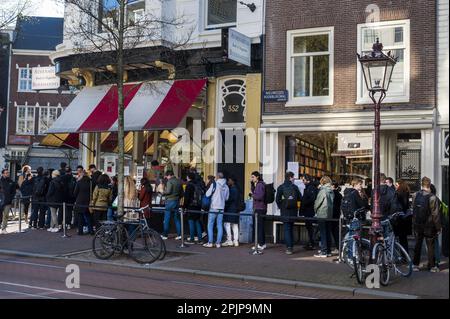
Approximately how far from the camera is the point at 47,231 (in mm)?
17188

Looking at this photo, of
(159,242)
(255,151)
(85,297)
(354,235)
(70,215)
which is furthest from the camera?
(70,215)

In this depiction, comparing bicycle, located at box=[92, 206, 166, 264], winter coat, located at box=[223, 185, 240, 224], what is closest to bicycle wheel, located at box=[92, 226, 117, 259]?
bicycle, located at box=[92, 206, 166, 264]

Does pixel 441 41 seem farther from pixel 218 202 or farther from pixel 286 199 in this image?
pixel 218 202

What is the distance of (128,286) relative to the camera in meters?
9.55

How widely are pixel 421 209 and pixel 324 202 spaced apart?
2476 mm

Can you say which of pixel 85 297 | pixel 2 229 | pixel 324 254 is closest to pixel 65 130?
pixel 2 229

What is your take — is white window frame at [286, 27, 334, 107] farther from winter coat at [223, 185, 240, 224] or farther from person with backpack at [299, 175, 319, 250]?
winter coat at [223, 185, 240, 224]

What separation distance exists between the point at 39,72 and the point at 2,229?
6989 mm

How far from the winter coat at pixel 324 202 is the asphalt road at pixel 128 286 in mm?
3208

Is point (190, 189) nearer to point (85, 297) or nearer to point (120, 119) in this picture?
point (120, 119)

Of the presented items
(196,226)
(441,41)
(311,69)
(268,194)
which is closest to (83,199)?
(196,226)

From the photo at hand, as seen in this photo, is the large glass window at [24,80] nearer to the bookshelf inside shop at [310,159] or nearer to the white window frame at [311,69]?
the white window frame at [311,69]

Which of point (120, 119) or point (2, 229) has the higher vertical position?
point (120, 119)

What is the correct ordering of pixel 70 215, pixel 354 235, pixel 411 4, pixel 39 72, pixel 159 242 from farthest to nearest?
pixel 39 72
pixel 70 215
pixel 411 4
pixel 159 242
pixel 354 235
